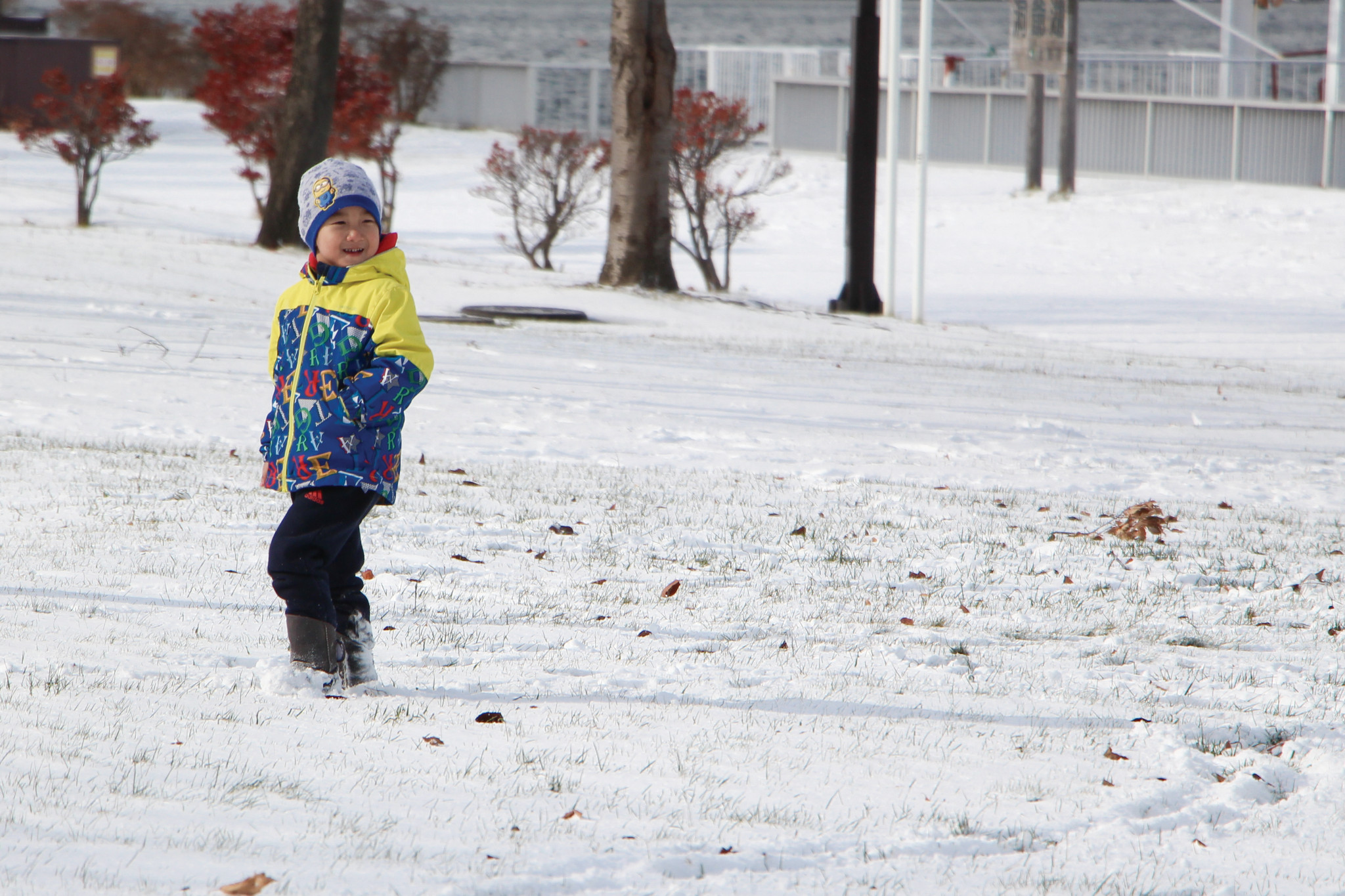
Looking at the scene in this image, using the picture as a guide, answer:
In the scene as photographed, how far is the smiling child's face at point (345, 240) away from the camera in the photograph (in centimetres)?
376

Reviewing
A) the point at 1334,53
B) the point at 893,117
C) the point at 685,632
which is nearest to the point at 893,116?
the point at 893,117

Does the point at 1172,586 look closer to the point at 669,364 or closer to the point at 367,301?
the point at 367,301

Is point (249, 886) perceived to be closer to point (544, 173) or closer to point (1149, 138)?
point (544, 173)

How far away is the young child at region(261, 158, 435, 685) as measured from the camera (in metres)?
3.68

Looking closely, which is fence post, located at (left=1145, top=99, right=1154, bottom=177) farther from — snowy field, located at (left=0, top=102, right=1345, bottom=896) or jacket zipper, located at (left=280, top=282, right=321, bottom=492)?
jacket zipper, located at (left=280, top=282, right=321, bottom=492)

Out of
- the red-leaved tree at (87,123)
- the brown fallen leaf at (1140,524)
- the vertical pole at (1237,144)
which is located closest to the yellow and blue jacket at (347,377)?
the brown fallen leaf at (1140,524)

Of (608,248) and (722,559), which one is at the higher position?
(608,248)

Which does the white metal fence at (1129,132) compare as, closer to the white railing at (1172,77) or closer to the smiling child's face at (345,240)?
the white railing at (1172,77)

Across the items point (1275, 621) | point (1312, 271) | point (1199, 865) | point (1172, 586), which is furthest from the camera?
point (1312, 271)

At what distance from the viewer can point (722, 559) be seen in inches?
231

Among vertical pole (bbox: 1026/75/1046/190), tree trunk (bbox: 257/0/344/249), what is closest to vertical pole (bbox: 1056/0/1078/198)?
vertical pole (bbox: 1026/75/1046/190)

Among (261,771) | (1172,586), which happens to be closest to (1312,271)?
(1172,586)

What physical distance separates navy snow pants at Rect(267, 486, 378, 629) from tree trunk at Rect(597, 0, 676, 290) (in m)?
13.1

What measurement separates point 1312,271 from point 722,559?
18.1 meters
